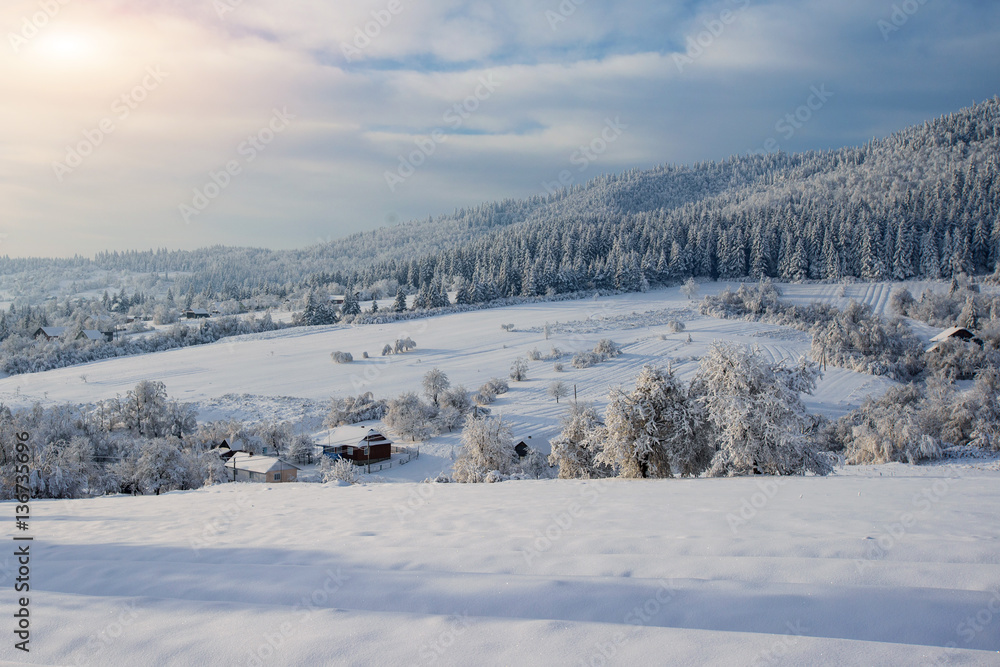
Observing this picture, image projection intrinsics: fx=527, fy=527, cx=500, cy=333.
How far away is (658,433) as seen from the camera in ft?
51.7

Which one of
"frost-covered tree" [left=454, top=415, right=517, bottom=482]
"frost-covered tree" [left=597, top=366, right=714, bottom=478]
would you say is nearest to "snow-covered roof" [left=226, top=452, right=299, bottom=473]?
"frost-covered tree" [left=454, top=415, right=517, bottom=482]

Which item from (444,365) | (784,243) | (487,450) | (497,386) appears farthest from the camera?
(784,243)

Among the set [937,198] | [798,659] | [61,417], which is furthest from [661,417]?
[937,198]

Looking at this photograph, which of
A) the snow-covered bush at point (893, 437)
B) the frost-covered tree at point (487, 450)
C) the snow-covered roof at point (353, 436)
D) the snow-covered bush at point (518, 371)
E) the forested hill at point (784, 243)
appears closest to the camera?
the frost-covered tree at point (487, 450)

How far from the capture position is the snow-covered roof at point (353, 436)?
106 feet

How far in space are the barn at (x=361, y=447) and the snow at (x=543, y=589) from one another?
22.8 metres

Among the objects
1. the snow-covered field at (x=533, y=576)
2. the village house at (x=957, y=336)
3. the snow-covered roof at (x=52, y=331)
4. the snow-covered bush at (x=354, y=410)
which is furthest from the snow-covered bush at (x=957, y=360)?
the snow-covered roof at (x=52, y=331)

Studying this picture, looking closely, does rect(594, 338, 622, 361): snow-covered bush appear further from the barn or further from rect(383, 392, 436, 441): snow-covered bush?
the barn

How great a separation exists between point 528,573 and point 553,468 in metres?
21.5

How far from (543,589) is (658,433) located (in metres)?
12.4

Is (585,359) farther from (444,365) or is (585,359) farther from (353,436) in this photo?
(353,436)

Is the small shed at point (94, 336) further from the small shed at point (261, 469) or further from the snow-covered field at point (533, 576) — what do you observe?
the snow-covered field at point (533, 576)

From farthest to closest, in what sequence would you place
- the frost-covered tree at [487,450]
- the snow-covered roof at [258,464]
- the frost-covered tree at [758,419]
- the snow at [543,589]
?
the snow-covered roof at [258,464] < the frost-covered tree at [487,450] < the frost-covered tree at [758,419] < the snow at [543,589]

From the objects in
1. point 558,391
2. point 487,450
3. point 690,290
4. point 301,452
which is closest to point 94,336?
point 301,452
